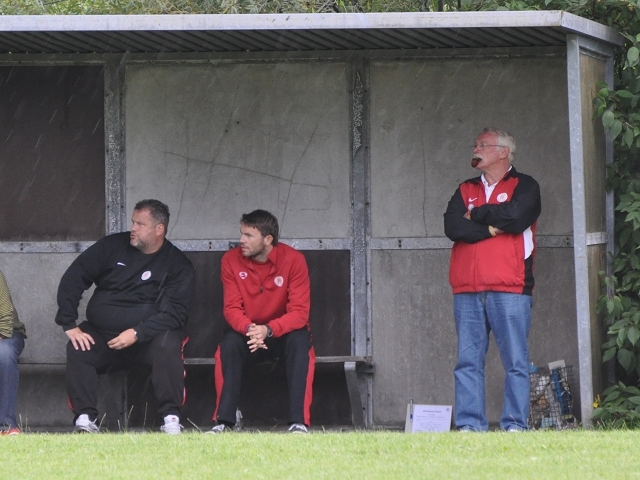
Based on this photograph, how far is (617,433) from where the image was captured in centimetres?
666

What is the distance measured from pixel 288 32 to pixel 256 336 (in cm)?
192

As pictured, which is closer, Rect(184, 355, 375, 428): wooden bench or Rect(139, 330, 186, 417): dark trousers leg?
Rect(139, 330, 186, 417): dark trousers leg

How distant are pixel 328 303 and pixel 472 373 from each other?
136 cm

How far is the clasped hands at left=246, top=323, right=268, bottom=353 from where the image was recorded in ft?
25.5

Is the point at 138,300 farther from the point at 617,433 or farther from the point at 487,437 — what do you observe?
the point at 617,433

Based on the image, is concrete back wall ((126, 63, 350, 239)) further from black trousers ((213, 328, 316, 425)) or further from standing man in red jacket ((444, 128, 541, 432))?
standing man in red jacket ((444, 128, 541, 432))

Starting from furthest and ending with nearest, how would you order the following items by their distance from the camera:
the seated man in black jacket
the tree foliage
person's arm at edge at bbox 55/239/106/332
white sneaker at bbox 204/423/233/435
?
person's arm at edge at bbox 55/239/106/332 < the seated man in black jacket < white sneaker at bbox 204/423/233/435 < the tree foliage

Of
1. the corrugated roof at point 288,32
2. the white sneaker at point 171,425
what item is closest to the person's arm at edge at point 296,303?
the white sneaker at point 171,425

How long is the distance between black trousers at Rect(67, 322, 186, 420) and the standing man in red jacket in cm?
176

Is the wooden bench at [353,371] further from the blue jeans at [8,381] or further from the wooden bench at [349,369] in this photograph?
the blue jeans at [8,381]

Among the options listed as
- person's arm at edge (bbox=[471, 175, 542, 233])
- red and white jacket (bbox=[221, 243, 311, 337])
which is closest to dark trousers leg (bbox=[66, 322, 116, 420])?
red and white jacket (bbox=[221, 243, 311, 337])

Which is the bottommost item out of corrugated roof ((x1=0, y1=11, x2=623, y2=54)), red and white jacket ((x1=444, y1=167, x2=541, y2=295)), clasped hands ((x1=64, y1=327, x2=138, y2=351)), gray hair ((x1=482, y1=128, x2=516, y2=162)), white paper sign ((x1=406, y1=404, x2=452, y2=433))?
white paper sign ((x1=406, y1=404, x2=452, y2=433))

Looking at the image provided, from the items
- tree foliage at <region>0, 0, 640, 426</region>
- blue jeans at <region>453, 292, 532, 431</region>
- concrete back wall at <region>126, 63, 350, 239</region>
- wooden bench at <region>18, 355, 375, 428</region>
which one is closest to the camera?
tree foliage at <region>0, 0, 640, 426</region>

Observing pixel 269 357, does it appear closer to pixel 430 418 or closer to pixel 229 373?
pixel 229 373
